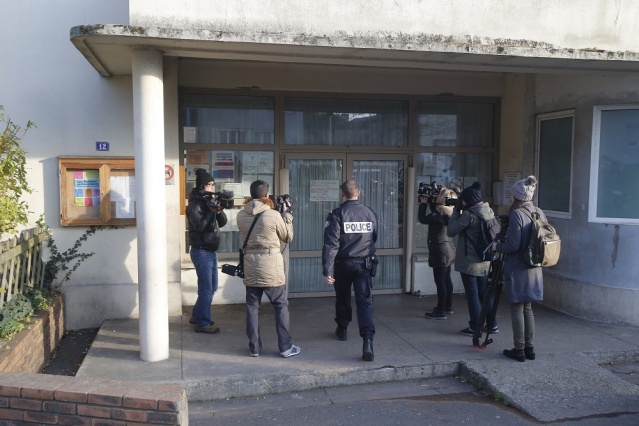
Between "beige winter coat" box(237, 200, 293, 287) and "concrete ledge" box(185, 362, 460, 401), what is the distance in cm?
89

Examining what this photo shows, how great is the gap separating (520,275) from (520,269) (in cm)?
6

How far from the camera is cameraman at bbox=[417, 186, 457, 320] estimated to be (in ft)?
21.7

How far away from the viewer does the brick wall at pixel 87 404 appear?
10.5ft

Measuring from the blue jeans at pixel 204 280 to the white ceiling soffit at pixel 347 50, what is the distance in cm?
211

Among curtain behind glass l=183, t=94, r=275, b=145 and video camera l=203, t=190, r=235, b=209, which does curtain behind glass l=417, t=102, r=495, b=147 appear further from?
video camera l=203, t=190, r=235, b=209

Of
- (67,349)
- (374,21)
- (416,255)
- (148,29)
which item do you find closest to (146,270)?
(67,349)

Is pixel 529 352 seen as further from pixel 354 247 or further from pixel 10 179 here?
pixel 10 179

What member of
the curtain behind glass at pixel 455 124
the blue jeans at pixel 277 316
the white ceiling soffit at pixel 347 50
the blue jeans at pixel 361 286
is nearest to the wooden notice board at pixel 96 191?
the white ceiling soffit at pixel 347 50

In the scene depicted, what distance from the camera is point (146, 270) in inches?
204

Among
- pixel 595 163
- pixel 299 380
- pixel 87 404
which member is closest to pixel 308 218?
pixel 299 380

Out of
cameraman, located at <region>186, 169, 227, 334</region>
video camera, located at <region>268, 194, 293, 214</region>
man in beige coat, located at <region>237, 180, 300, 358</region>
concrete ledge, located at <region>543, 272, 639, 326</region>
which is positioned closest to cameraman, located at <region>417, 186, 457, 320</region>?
concrete ledge, located at <region>543, 272, 639, 326</region>

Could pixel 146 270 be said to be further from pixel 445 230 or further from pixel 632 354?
pixel 632 354

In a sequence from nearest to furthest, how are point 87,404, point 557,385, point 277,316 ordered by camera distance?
1. point 87,404
2. point 557,385
3. point 277,316

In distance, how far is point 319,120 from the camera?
7.77m
